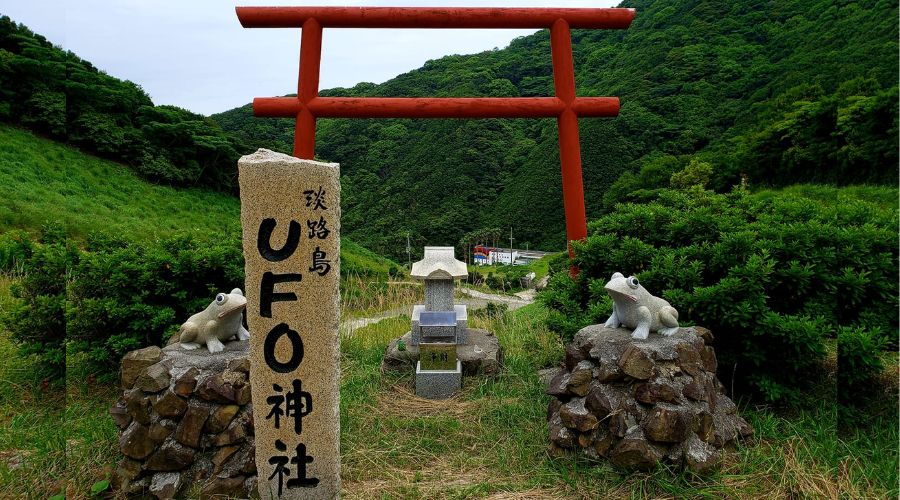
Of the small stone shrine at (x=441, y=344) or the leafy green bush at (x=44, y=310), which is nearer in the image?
the leafy green bush at (x=44, y=310)

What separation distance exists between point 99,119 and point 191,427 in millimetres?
10871

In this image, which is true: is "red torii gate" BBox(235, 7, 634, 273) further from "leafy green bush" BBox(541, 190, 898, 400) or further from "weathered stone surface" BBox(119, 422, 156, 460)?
"weathered stone surface" BBox(119, 422, 156, 460)

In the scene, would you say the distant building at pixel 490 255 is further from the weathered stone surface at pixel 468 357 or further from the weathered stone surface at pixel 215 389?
the weathered stone surface at pixel 215 389

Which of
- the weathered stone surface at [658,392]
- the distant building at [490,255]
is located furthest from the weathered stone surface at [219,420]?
the distant building at [490,255]

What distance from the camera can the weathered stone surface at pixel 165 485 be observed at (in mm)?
2205

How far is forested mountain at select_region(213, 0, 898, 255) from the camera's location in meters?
12.1

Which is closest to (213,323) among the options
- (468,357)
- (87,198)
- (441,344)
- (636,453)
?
(441,344)

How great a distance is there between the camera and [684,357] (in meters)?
2.35

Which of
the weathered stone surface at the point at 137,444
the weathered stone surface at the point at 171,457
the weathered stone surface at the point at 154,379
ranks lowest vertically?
the weathered stone surface at the point at 171,457

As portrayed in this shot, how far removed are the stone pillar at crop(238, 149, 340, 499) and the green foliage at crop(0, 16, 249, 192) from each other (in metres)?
9.51

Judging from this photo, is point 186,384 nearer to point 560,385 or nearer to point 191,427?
point 191,427

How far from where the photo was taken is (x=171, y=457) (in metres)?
2.24

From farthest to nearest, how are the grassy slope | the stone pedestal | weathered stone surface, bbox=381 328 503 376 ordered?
weathered stone surface, bbox=381 328 503 376, the stone pedestal, the grassy slope

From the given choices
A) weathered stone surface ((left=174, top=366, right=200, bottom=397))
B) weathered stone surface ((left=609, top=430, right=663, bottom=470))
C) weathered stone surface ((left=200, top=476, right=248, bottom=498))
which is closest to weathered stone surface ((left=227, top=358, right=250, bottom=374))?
weathered stone surface ((left=174, top=366, right=200, bottom=397))
